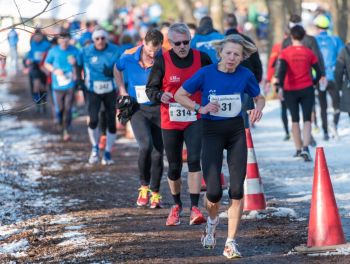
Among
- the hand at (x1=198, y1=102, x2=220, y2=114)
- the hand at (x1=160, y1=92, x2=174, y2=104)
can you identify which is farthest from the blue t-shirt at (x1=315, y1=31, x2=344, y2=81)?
the hand at (x1=198, y1=102, x2=220, y2=114)

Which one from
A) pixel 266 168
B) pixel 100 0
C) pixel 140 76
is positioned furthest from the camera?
pixel 100 0

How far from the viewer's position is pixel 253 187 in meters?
11.2

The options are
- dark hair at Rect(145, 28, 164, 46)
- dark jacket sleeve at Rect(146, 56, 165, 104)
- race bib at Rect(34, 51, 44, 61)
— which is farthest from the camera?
race bib at Rect(34, 51, 44, 61)

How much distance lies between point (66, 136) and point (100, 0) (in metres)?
24.3

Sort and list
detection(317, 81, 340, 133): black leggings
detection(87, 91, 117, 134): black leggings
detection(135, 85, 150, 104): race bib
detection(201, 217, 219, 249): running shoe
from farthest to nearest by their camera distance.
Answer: detection(317, 81, 340, 133): black leggings, detection(87, 91, 117, 134): black leggings, detection(135, 85, 150, 104): race bib, detection(201, 217, 219, 249): running shoe

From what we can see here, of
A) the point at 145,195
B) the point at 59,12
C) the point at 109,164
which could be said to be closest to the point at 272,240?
the point at 145,195

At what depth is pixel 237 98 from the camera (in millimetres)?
9000

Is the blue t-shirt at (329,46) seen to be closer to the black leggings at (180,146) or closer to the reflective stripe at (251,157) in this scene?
the reflective stripe at (251,157)

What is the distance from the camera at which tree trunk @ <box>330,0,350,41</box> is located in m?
26.2

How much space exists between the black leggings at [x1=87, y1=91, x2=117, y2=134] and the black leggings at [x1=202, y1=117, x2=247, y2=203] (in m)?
7.10

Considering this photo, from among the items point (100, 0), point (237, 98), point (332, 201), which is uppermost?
point (237, 98)

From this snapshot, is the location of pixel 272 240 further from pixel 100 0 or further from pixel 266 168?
→ pixel 100 0

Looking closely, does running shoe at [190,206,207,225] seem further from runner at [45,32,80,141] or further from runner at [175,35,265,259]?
runner at [45,32,80,141]

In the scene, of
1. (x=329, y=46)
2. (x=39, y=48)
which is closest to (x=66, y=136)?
(x=39, y=48)
